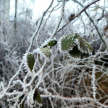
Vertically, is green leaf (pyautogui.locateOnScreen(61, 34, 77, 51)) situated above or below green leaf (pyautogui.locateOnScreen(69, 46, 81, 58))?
above

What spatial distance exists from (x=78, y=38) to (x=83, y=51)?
0.03 metres

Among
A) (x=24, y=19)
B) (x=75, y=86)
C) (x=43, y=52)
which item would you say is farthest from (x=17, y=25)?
(x=43, y=52)

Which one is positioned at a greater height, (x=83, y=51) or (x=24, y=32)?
(x=24, y=32)

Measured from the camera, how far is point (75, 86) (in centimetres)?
177

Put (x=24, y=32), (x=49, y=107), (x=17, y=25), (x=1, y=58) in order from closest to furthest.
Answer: (x=49, y=107), (x=1, y=58), (x=24, y=32), (x=17, y=25)

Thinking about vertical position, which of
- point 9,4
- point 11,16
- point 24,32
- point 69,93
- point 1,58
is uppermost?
point 9,4

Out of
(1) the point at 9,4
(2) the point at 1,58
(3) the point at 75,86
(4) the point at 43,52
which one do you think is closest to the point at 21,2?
(1) the point at 9,4

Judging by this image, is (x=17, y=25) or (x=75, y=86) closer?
(x=75, y=86)

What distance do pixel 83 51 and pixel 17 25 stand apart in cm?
289

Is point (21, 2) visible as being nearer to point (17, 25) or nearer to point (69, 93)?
point (17, 25)

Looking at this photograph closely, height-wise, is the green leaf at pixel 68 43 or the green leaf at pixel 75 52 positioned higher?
the green leaf at pixel 68 43

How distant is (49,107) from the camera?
1708 millimetres

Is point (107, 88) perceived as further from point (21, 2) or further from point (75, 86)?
point (21, 2)

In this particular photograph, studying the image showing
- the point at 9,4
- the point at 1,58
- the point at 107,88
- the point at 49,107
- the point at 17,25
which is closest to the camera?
the point at 49,107
